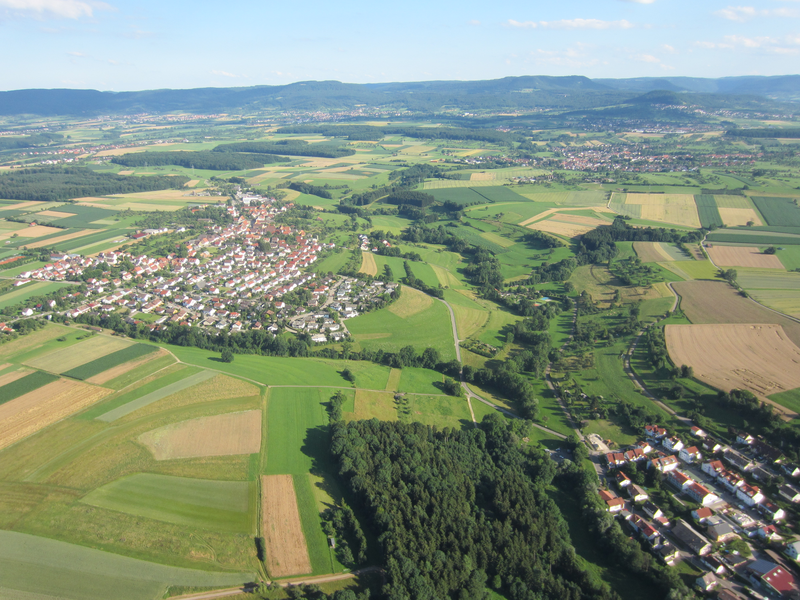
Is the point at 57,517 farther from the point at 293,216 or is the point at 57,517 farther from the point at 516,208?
the point at 516,208

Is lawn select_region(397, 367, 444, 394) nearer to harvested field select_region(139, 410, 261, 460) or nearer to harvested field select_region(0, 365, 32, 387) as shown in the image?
harvested field select_region(139, 410, 261, 460)

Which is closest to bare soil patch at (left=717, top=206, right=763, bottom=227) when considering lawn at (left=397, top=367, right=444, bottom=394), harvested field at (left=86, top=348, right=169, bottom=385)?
lawn at (left=397, top=367, right=444, bottom=394)

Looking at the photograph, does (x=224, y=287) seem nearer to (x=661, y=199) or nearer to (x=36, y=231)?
(x=36, y=231)

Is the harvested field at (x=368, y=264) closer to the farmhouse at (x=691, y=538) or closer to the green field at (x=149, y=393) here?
the green field at (x=149, y=393)

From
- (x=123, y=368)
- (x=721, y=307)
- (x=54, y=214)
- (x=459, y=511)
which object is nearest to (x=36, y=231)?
(x=54, y=214)

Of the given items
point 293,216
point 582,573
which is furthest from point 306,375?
point 293,216

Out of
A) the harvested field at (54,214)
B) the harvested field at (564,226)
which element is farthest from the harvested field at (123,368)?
the harvested field at (54,214)

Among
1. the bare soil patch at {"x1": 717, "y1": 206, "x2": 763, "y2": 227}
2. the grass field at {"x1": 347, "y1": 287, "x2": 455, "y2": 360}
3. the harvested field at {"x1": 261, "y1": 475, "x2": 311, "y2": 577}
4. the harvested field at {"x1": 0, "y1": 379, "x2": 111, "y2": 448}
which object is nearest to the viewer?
the harvested field at {"x1": 261, "y1": 475, "x2": 311, "y2": 577}
